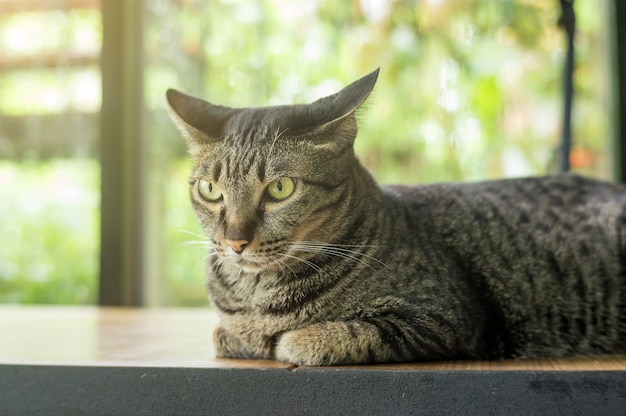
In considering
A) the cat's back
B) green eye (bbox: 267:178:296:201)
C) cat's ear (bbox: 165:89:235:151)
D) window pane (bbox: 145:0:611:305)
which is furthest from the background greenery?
green eye (bbox: 267:178:296:201)

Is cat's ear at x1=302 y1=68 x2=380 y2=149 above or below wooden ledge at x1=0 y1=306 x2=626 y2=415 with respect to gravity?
above

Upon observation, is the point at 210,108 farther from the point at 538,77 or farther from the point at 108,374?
the point at 538,77

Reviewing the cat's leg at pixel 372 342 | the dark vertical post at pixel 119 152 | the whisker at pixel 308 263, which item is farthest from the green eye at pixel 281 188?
the dark vertical post at pixel 119 152

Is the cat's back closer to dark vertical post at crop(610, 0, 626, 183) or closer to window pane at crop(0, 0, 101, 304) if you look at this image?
dark vertical post at crop(610, 0, 626, 183)

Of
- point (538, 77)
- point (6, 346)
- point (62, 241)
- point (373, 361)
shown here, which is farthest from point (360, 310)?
point (62, 241)

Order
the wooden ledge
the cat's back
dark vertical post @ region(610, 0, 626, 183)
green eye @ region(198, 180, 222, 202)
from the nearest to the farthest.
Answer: the wooden ledge, green eye @ region(198, 180, 222, 202), the cat's back, dark vertical post @ region(610, 0, 626, 183)

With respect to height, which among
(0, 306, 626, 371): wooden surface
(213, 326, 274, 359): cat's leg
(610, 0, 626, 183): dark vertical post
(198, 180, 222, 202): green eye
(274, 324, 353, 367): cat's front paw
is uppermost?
(610, 0, 626, 183): dark vertical post

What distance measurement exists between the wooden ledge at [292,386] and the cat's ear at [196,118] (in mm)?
429

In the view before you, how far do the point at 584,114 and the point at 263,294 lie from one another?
5.45ft

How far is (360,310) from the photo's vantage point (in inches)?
50.8

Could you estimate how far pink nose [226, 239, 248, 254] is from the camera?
121 cm

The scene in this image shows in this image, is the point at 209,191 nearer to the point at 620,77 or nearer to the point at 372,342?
the point at 372,342

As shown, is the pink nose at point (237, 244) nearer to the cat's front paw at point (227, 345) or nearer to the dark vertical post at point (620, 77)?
the cat's front paw at point (227, 345)

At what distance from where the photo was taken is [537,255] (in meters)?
1.51
